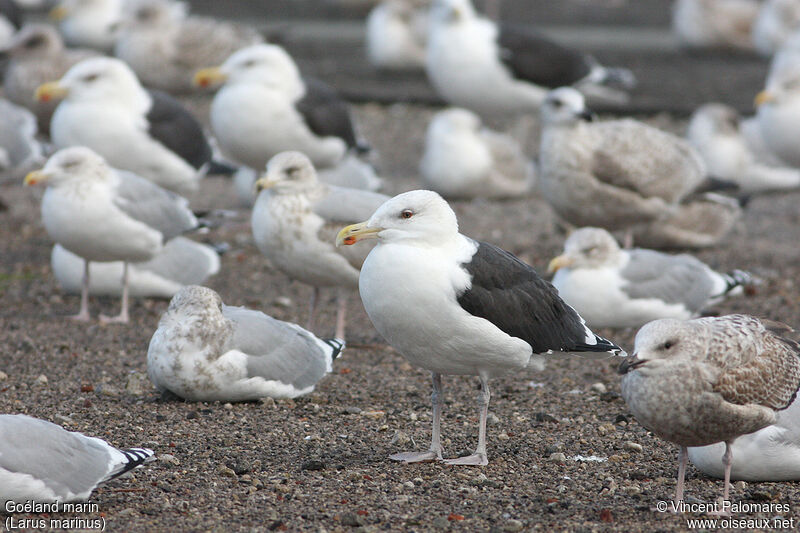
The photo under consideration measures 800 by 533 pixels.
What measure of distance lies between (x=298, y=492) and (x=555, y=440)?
4.47 ft

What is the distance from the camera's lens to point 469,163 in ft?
39.8

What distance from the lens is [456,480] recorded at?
4.79m

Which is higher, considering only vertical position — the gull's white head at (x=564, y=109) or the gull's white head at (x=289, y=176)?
the gull's white head at (x=289, y=176)

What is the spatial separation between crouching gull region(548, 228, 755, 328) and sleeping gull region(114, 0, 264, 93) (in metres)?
8.50

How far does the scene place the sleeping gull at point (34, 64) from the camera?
499 inches

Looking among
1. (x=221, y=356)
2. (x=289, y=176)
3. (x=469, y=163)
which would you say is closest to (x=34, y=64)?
(x=469, y=163)

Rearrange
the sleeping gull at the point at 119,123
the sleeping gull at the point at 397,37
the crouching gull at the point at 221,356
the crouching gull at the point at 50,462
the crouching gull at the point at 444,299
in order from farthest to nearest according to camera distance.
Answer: the sleeping gull at the point at 397,37 < the sleeping gull at the point at 119,123 < the crouching gull at the point at 221,356 < the crouching gull at the point at 444,299 < the crouching gull at the point at 50,462

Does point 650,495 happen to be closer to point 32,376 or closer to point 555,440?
point 555,440

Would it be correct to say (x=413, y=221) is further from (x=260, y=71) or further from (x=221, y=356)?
(x=260, y=71)

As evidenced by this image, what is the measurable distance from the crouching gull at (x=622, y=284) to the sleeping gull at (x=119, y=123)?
11.7 ft

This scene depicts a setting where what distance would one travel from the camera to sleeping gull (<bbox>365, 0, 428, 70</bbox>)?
1767 centimetres

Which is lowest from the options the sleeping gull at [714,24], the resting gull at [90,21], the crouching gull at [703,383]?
the resting gull at [90,21]

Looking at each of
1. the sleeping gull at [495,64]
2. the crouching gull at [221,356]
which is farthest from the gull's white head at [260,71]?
the crouching gull at [221,356]

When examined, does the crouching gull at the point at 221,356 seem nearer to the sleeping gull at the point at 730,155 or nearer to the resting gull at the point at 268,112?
the resting gull at the point at 268,112
